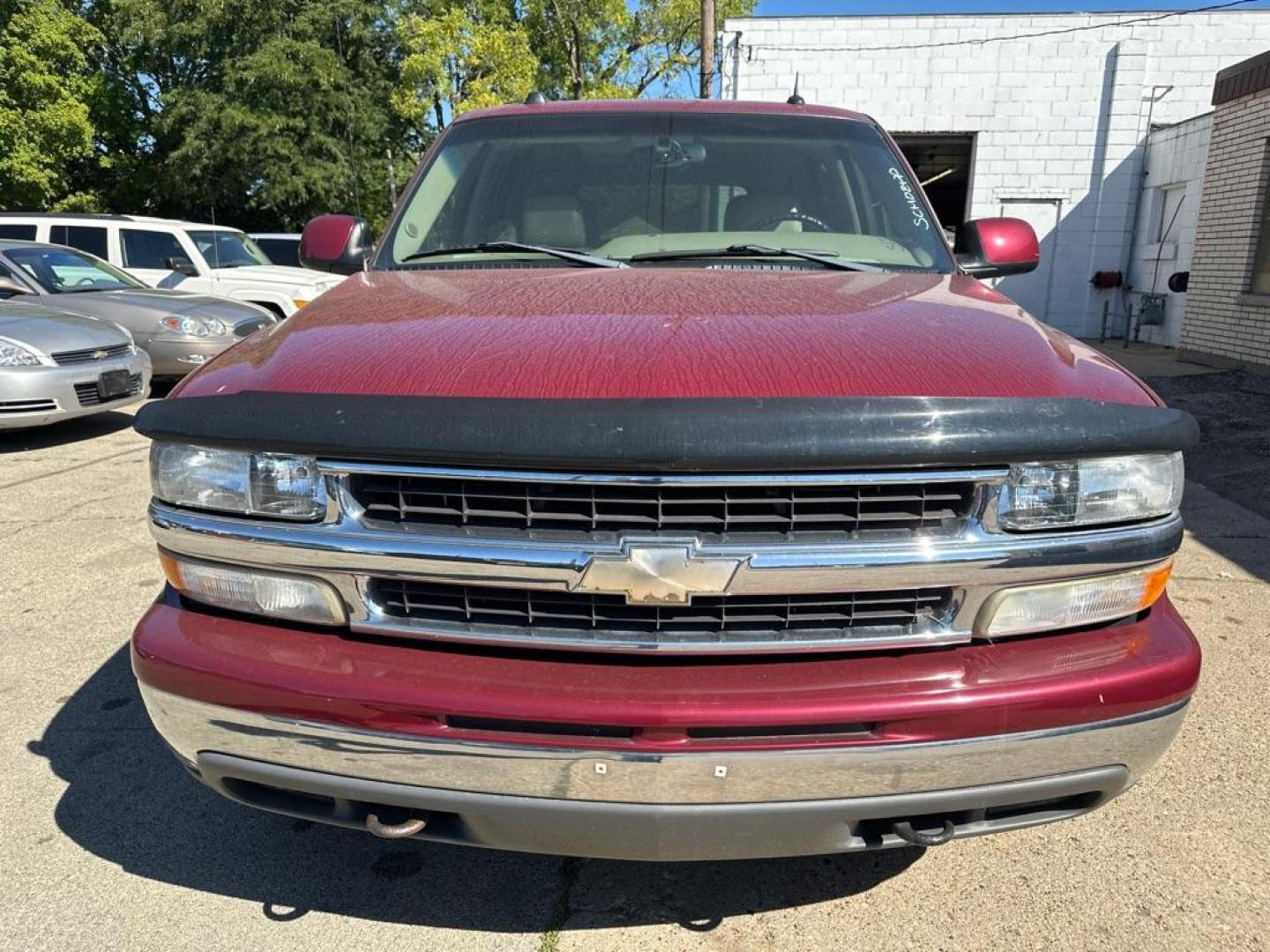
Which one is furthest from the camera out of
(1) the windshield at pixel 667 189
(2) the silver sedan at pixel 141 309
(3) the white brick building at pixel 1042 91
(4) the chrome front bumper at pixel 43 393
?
(3) the white brick building at pixel 1042 91

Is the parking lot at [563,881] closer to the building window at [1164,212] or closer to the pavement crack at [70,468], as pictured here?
the pavement crack at [70,468]

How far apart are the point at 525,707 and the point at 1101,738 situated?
3.54 ft

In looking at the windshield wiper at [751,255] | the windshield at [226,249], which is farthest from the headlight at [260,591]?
the windshield at [226,249]

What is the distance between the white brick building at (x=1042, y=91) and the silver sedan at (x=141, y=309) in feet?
39.3

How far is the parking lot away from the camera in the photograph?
2.07 metres

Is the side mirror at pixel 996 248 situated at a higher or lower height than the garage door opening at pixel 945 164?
lower

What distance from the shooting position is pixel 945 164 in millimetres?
22594

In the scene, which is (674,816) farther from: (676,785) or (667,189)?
(667,189)

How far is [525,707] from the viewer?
1.59 meters

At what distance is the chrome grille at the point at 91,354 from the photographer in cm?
702

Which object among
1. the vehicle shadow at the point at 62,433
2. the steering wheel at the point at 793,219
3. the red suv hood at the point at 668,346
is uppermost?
the steering wheel at the point at 793,219

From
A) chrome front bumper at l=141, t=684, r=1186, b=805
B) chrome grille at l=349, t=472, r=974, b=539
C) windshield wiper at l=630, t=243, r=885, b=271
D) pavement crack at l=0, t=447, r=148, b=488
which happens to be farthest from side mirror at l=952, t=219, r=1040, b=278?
pavement crack at l=0, t=447, r=148, b=488

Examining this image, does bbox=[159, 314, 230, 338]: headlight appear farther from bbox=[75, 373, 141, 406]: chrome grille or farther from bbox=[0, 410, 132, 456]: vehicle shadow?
bbox=[75, 373, 141, 406]: chrome grille

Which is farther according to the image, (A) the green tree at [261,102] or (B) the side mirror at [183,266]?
(A) the green tree at [261,102]
